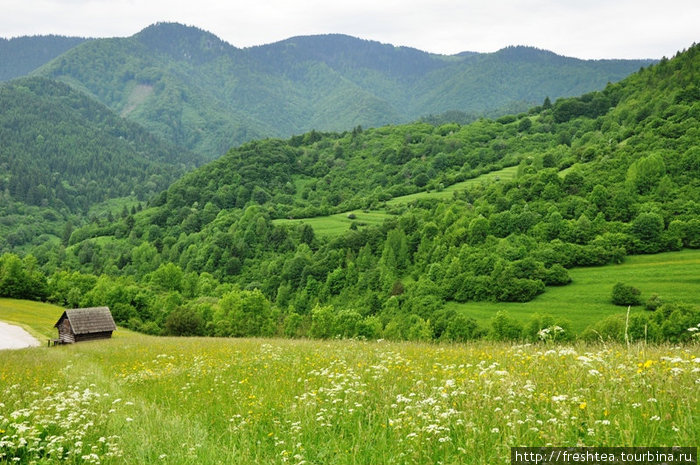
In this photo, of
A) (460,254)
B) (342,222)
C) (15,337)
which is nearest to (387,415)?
(15,337)

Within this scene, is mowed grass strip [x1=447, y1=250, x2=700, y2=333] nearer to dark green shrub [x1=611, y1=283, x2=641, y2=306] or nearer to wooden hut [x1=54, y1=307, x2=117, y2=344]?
dark green shrub [x1=611, y1=283, x2=641, y2=306]

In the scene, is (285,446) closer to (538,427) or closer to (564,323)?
(538,427)

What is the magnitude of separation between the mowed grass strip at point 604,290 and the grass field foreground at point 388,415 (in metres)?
73.2

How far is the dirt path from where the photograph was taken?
5185 cm

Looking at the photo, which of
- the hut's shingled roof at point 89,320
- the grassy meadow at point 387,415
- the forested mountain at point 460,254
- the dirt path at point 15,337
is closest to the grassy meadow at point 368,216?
the forested mountain at point 460,254

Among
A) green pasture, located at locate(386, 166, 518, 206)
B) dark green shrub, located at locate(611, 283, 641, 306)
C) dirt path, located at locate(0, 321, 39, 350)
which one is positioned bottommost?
dark green shrub, located at locate(611, 283, 641, 306)

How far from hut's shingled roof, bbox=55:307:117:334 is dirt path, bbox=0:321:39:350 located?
13.4 ft

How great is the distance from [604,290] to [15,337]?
86028mm

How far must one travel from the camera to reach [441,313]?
9406 centimetres

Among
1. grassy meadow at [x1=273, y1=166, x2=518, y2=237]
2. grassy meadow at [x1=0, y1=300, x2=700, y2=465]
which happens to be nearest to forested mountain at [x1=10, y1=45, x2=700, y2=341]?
grassy meadow at [x1=273, y1=166, x2=518, y2=237]

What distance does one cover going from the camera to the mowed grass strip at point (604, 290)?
253ft

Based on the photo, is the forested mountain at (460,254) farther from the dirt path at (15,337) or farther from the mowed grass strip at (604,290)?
the dirt path at (15,337)

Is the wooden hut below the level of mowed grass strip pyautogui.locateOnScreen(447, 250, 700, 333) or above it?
above

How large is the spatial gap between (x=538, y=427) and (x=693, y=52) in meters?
204
